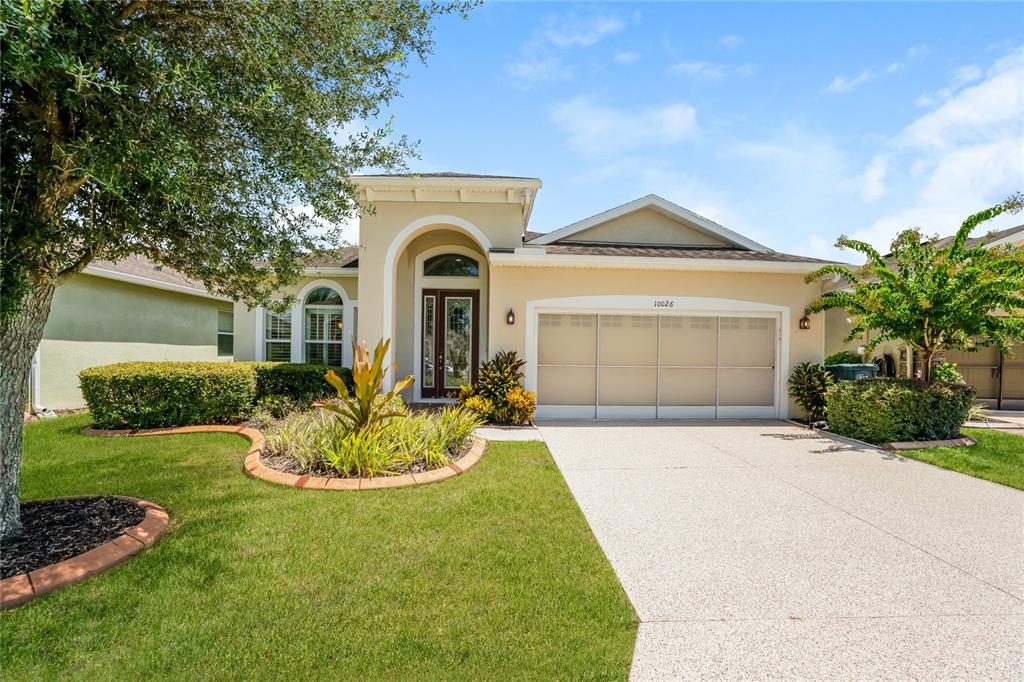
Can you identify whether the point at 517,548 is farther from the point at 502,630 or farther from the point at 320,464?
the point at 320,464

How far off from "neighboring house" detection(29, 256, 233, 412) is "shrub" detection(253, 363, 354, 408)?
2308mm

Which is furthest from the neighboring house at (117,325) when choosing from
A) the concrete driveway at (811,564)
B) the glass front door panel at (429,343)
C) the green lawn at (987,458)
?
the green lawn at (987,458)

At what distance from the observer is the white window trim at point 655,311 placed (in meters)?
9.96

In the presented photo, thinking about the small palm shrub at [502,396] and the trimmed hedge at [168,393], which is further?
the small palm shrub at [502,396]

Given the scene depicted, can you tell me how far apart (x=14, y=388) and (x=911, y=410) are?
12.3 metres

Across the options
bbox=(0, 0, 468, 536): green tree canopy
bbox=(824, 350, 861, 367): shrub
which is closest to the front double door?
bbox=(0, 0, 468, 536): green tree canopy

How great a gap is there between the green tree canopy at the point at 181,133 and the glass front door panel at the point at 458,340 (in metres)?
6.66

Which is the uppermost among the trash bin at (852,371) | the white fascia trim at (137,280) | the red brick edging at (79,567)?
the white fascia trim at (137,280)

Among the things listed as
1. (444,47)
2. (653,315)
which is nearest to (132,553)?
(444,47)

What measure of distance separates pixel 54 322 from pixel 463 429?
36.2 ft

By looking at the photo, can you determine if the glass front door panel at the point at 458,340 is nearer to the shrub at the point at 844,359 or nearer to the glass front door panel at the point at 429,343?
the glass front door panel at the point at 429,343

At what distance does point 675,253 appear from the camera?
11.0 m

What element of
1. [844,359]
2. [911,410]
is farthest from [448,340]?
[844,359]

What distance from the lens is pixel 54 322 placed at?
10484 millimetres
